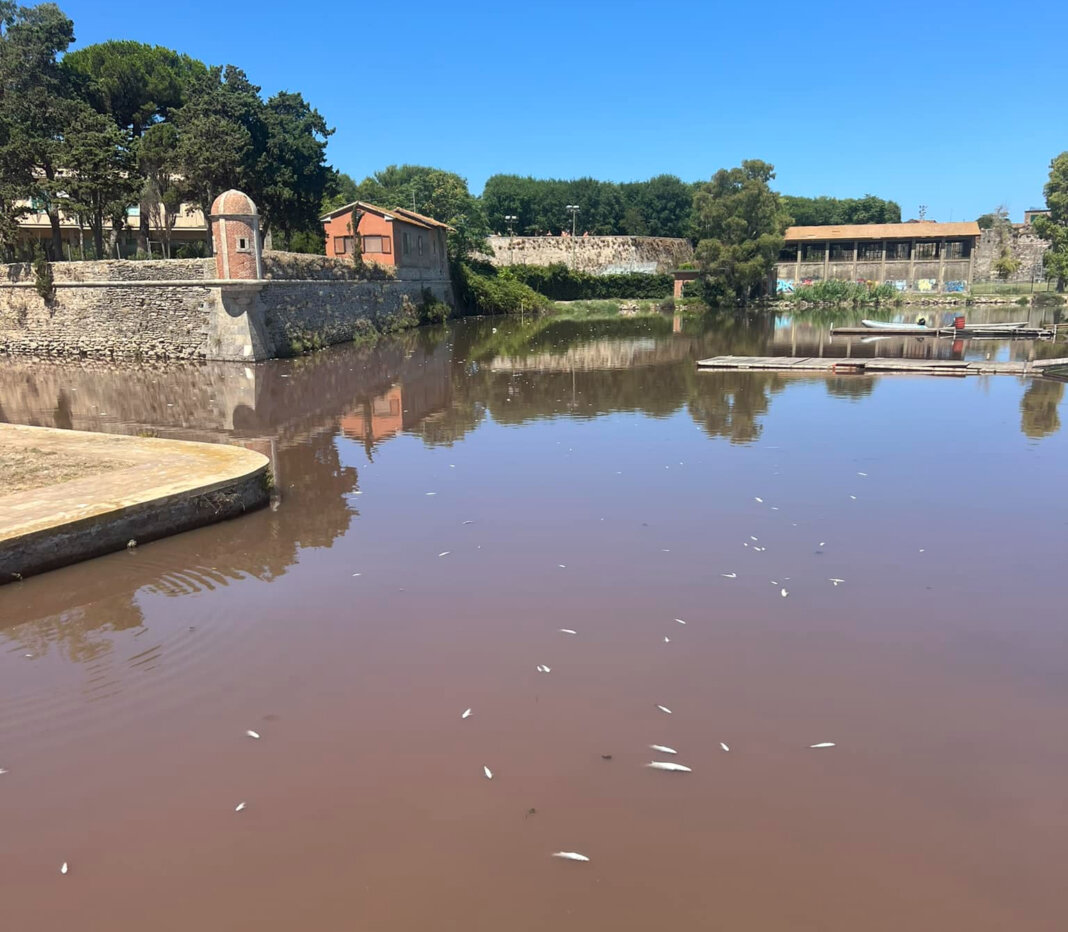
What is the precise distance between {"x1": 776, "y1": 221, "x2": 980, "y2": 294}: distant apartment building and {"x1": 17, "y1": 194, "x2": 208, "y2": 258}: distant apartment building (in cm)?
5474

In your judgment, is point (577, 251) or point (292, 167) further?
point (577, 251)

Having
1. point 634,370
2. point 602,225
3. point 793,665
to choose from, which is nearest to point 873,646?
point 793,665

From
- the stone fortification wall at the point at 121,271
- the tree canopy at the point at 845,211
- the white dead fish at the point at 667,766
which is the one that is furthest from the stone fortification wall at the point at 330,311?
the tree canopy at the point at 845,211

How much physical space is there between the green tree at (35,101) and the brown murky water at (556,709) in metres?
27.0

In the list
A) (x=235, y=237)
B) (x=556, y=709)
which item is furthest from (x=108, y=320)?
(x=556, y=709)

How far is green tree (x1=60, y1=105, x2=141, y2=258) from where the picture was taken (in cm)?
2845

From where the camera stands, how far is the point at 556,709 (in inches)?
214

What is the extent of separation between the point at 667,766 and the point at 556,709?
0.94 meters

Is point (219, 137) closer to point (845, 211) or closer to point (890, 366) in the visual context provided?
point (890, 366)

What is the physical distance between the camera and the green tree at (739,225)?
209ft

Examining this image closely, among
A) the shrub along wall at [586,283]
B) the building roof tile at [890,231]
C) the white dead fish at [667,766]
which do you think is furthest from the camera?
the building roof tile at [890,231]

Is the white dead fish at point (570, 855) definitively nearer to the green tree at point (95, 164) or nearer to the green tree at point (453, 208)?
the green tree at point (95, 164)

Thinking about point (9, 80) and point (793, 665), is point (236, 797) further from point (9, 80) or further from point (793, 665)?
point (9, 80)

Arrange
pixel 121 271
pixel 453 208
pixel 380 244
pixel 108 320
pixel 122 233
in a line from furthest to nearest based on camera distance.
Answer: pixel 453 208, pixel 380 244, pixel 122 233, pixel 108 320, pixel 121 271
